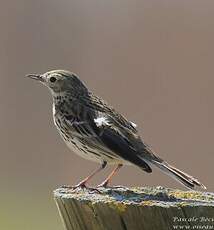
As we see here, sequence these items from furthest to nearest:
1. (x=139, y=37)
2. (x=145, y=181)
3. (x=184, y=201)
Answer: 1. (x=139, y=37)
2. (x=145, y=181)
3. (x=184, y=201)

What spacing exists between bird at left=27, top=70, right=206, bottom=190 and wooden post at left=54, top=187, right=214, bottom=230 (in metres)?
1.37

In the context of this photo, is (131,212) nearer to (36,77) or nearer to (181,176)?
→ (181,176)

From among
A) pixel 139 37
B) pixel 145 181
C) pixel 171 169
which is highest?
pixel 139 37

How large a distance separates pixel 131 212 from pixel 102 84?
12.9m

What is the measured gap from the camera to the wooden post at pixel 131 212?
515cm

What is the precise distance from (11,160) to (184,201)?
1077 centimetres

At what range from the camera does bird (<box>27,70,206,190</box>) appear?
7.27m

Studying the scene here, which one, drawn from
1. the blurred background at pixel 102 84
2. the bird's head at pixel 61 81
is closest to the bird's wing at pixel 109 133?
the bird's head at pixel 61 81

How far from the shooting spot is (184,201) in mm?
5480

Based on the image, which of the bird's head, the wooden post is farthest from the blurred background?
the wooden post

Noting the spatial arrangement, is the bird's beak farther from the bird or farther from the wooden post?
the wooden post

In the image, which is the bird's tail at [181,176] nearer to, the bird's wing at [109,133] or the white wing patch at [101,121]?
the bird's wing at [109,133]

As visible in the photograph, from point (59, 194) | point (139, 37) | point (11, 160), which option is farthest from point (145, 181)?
point (59, 194)

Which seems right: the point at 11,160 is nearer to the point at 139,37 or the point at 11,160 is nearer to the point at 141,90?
the point at 141,90
